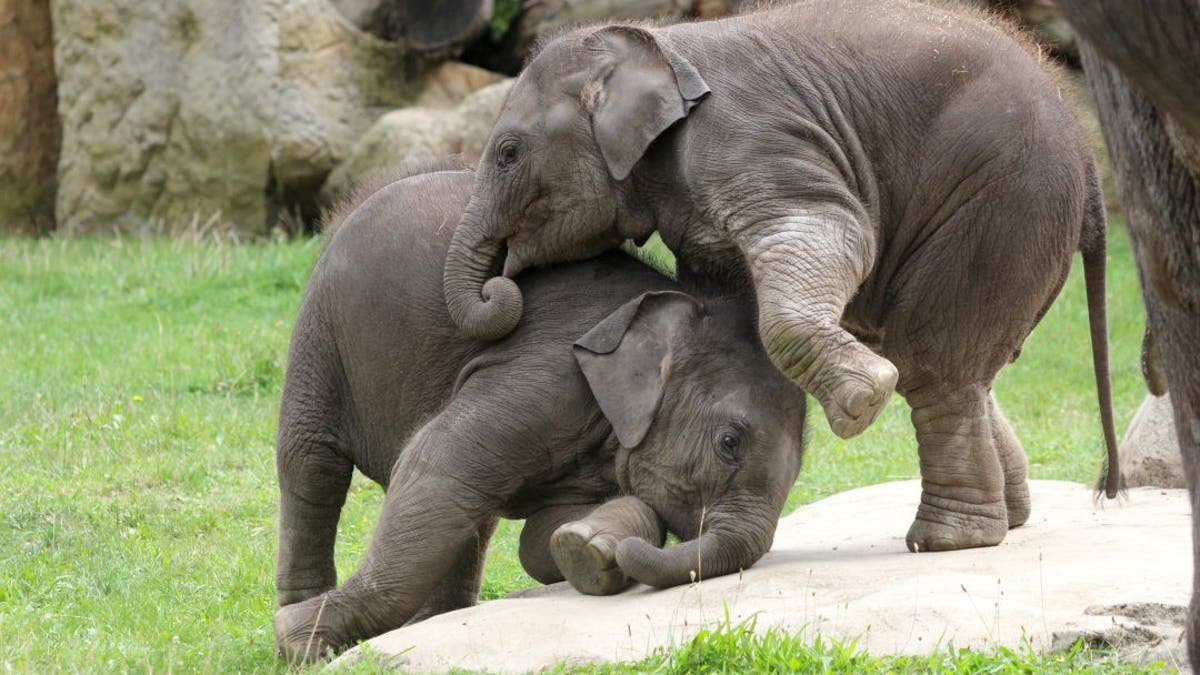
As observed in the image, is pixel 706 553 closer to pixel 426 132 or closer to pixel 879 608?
pixel 879 608

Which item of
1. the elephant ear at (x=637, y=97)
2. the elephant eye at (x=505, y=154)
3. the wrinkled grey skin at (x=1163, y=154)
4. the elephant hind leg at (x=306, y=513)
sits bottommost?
the elephant hind leg at (x=306, y=513)

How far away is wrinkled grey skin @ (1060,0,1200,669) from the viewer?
116 inches

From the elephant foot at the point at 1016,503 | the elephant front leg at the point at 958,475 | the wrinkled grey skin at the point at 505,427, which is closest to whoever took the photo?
the wrinkled grey skin at the point at 505,427

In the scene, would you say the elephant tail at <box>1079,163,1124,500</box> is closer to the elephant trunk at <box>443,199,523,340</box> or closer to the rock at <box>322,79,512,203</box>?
the elephant trunk at <box>443,199,523,340</box>

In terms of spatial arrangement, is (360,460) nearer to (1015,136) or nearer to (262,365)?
(1015,136)

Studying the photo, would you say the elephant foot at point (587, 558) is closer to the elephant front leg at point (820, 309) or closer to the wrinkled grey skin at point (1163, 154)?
the elephant front leg at point (820, 309)

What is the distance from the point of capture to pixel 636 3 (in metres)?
16.8

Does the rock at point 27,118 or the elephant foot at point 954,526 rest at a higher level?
the elephant foot at point 954,526

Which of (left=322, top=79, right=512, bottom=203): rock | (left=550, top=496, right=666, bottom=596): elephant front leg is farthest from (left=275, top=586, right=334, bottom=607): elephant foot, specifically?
(left=322, top=79, right=512, bottom=203): rock

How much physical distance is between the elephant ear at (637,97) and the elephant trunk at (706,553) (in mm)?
1285

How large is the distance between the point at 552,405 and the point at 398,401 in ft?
2.30

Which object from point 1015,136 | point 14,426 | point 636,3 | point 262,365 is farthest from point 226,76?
point 1015,136

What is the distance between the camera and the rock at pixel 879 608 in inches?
197

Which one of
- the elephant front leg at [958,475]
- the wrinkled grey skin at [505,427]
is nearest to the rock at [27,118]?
the wrinkled grey skin at [505,427]
